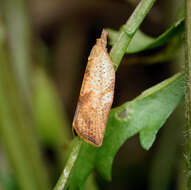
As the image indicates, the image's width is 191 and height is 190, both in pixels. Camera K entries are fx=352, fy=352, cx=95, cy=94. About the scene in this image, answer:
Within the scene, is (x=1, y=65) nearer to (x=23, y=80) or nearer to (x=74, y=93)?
(x=23, y=80)

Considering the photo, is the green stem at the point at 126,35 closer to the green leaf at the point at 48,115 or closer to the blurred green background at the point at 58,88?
the blurred green background at the point at 58,88

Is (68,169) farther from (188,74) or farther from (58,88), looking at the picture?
(58,88)

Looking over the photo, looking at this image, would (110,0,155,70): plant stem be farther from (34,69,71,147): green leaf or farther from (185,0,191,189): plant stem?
(34,69,71,147): green leaf

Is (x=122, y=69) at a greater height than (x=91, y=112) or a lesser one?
lesser

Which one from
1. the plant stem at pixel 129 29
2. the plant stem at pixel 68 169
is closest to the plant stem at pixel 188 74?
the plant stem at pixel 129 29

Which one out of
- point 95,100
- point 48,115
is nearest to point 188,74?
point 95,100

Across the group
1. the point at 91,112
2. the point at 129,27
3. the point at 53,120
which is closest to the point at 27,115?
the point at 53,120
